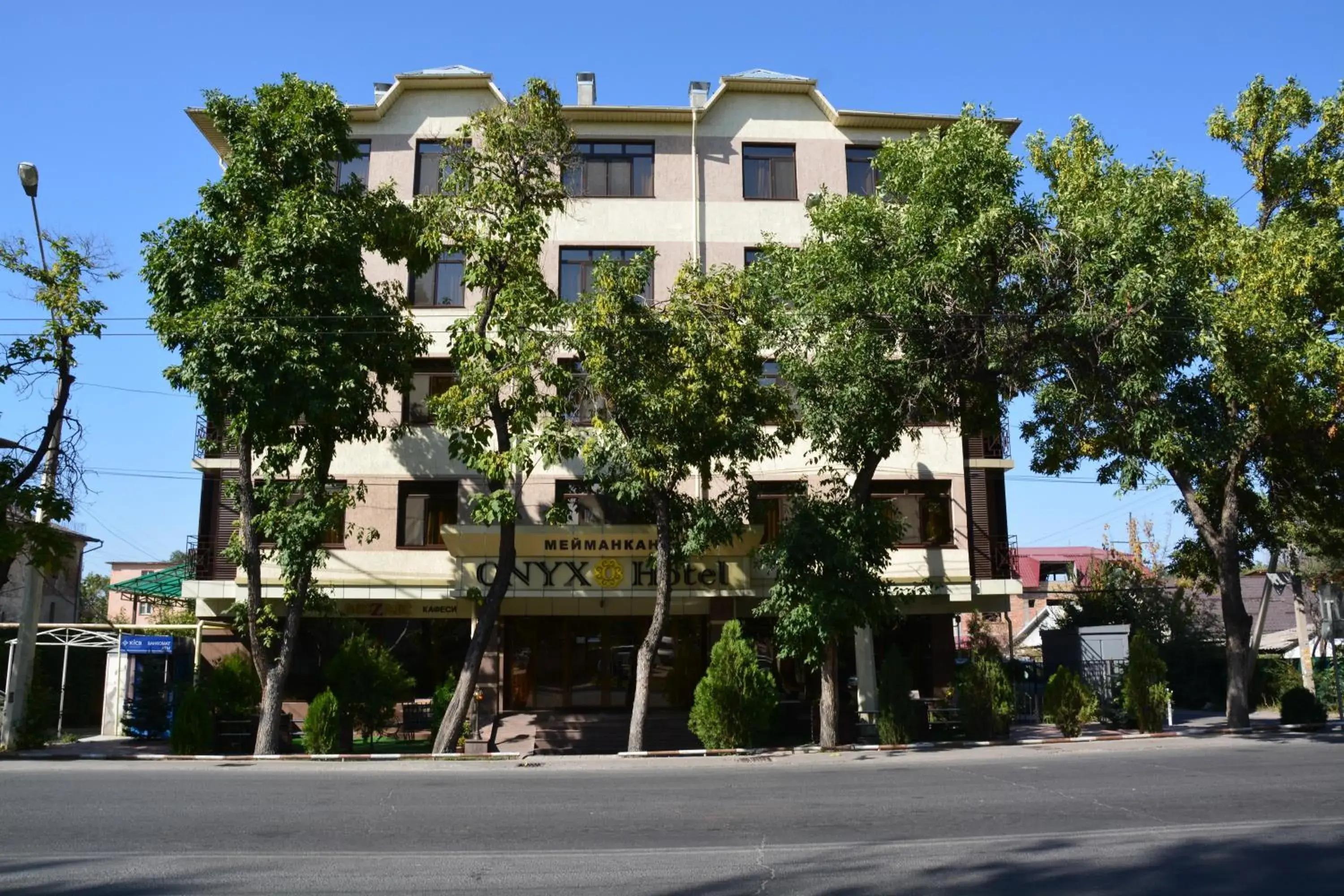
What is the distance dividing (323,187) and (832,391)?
10.0 metres

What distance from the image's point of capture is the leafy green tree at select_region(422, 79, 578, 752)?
18.9 meters

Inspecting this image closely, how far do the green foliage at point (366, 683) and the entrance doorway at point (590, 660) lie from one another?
10.9ft

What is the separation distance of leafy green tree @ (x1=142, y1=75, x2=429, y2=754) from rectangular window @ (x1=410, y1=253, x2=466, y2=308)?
5375 millimetres

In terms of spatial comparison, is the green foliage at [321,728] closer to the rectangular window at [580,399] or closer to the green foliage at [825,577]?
the rectangular window at [580,399]

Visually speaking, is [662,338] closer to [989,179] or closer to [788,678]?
[989,179]

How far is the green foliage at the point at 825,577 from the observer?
18188 mm

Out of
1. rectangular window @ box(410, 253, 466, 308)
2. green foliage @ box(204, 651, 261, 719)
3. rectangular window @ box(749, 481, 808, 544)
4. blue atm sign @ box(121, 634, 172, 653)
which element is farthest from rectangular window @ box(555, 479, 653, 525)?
blue atm sign @ box(121, 634, 172, 653)

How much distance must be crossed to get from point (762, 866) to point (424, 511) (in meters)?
18.1

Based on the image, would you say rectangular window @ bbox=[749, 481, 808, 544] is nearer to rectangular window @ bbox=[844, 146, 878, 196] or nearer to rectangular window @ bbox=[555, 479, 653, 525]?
rectangular window @ bbox=[555, 479, 653, 525]

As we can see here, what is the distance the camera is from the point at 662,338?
727 inches

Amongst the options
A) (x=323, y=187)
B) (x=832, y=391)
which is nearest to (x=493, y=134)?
(x=323, y=187)

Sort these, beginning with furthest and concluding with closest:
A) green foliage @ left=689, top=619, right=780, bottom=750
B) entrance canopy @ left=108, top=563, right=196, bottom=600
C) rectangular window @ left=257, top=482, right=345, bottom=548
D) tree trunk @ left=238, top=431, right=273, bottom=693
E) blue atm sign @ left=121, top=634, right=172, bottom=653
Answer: entrance canopy @ left=108, top=563, right=196, bottom=600 < rectangular window @ left=257, top=482, right=345, bottom=548 < blue atm sign @ left=121, top=634, right=172, bottom=653 < green foliage @ left=689, top=619, right=780, bottom=750 < tree trunk @ left=238, top=431, right=273, bottom=693

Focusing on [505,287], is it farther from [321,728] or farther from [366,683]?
[321,728]

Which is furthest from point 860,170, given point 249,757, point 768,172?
point 249,757
